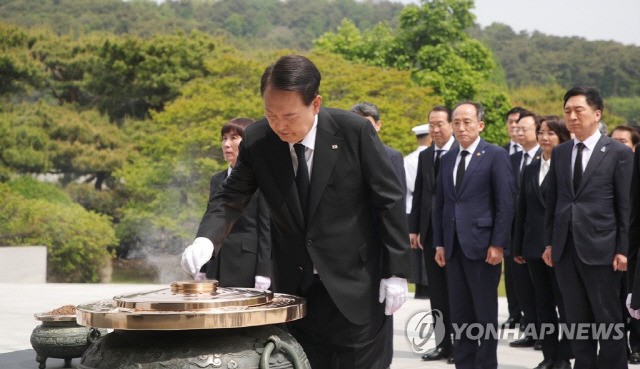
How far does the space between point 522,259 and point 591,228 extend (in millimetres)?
1540

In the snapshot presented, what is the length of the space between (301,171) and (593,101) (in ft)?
8.98

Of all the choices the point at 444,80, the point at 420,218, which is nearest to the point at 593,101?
the point at 420,218

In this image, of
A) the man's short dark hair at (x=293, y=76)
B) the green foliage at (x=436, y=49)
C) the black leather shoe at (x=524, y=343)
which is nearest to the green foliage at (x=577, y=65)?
the green foliage at (x=436, y=49)

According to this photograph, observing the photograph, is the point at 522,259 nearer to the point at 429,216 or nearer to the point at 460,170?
the point at 429,216

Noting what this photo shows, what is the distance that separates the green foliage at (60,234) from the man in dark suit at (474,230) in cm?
1831

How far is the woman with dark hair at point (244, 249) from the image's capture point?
5203 mm

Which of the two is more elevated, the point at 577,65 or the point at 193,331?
the point at 577,65

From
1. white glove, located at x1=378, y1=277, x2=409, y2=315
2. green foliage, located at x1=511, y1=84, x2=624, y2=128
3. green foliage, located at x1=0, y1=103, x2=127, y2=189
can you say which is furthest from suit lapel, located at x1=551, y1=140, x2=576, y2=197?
green foliage, located at x1=511, y1=84, x2=624, y2=128

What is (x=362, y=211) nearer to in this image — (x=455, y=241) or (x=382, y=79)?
(x=455, y=241)

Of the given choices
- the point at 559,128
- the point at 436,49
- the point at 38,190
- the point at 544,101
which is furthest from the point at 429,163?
the point at 544,101

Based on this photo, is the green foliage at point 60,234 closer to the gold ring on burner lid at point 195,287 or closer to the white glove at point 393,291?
the white glove at point 393,291

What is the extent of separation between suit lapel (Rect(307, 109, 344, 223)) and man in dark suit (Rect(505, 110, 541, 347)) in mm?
3743

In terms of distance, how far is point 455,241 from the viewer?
5.73 metres

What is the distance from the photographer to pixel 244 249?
5207 millimetres
